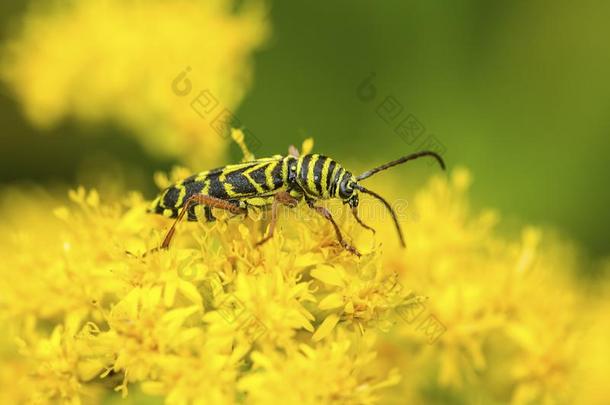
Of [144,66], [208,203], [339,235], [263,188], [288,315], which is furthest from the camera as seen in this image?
[144,66]

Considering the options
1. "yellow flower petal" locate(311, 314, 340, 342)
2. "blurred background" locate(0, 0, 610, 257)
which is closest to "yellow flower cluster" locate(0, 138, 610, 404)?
"yellow flower petal" locate(311, 314, 340, 342)

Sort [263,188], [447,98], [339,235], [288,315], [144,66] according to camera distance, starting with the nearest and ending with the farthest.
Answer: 1. [288,315]
2. [339,235]
3. [263,188]
4. [144,66]
5. [447,98]

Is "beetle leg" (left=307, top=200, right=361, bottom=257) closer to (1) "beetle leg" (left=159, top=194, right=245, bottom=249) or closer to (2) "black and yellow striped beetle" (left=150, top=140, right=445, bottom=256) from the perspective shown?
(2) "black and yellow striped beetle" (left=150, top=140, right=445, bottom=256)

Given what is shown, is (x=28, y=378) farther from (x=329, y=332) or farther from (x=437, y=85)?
(x=437, y=85)

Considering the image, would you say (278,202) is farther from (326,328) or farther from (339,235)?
(326,328)

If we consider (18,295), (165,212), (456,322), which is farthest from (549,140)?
(18,295)

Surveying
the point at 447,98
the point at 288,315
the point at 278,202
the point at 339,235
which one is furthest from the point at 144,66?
the point at 288,315

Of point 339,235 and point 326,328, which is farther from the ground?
point 339,235

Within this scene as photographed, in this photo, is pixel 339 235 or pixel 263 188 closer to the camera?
pixel 339 235
